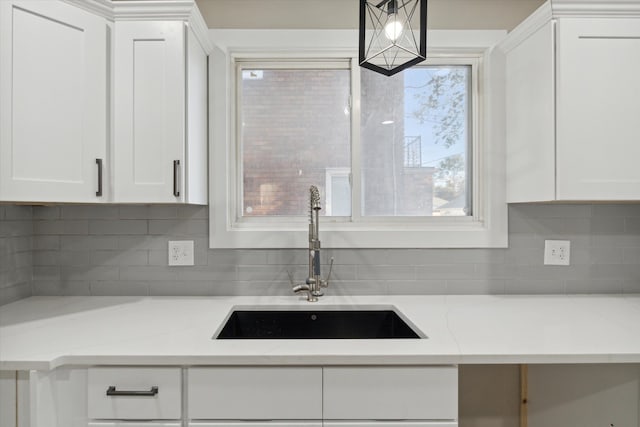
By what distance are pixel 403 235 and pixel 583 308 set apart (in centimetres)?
80

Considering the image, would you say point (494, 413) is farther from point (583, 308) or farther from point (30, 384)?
point (30, 384)

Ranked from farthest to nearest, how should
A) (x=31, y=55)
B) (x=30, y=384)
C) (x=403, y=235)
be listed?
(x=403, y=235) < (x=31, y=55) < (x=30, y=384)

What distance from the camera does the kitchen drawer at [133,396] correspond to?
111cm

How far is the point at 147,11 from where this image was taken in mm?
1431

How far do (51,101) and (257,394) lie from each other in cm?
121

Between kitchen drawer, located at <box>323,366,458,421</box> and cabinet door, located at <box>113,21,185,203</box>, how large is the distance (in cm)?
93

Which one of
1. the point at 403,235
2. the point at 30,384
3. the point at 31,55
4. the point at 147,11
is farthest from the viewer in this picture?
the point at 403,235

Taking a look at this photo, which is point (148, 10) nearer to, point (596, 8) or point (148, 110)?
point (148, 110)

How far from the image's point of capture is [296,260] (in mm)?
1806

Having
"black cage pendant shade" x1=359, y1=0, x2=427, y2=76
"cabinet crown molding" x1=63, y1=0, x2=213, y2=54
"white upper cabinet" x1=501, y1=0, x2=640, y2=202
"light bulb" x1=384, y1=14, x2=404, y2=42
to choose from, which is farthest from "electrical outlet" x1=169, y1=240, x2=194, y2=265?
"white upper cabinet" x1=501, y1=0, x2=640, y2=202

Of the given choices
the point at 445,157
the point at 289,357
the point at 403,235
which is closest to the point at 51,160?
the point at 289,357

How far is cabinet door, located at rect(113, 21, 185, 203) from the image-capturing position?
144cm

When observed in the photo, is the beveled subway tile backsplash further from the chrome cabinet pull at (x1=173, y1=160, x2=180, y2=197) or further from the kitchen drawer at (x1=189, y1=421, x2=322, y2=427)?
the kitchen drawer at (x1=189, y1=421, x2=322, y2=427)

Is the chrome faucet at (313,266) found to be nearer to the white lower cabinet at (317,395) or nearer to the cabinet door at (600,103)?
the white lower cabinet at (317,395)
